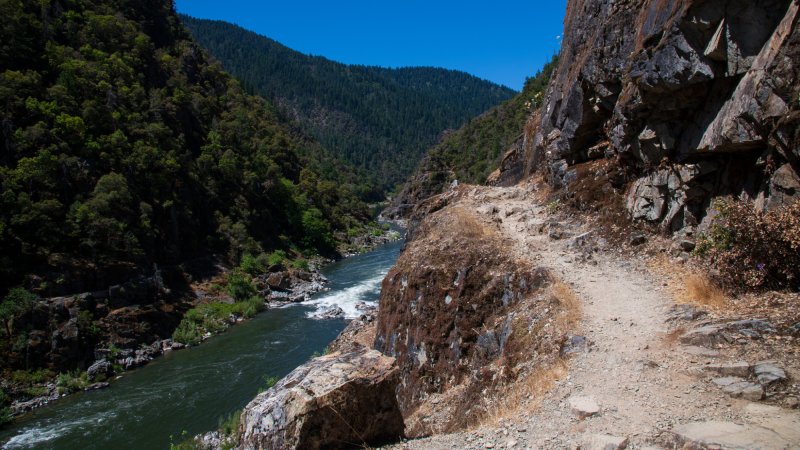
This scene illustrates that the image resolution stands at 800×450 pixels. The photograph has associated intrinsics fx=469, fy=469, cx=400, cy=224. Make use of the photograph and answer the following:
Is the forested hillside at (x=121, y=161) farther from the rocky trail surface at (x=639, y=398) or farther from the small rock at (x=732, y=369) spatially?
the small rock at (x=732, y=369)

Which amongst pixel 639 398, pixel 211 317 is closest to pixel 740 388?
pixel 639 398

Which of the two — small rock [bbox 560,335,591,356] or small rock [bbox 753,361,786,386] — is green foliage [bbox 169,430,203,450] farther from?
small rock [bbox 753,361,786,386]

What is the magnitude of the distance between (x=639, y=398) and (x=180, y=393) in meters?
28.7

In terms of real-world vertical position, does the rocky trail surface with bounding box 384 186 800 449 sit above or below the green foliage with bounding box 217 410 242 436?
above

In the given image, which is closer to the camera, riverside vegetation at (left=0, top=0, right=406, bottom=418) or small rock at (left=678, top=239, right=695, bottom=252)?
small rock at (left=678, top=239, right=695, bottom=252)

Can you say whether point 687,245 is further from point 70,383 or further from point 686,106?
point 70,383

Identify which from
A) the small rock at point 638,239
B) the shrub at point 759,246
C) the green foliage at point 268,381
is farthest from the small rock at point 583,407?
the green foliage at point 268,381

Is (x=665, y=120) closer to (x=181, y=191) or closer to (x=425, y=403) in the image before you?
(x=425, y=403)

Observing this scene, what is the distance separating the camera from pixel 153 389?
29828 mm

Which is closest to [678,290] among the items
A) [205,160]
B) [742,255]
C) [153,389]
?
[742,255]

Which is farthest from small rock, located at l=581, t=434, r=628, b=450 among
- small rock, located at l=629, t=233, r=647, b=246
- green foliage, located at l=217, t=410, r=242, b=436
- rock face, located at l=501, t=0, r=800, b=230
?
green foliage, located at l=217, t=410, r=242, b=436

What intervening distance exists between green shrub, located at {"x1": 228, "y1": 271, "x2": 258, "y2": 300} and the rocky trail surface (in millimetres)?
42616

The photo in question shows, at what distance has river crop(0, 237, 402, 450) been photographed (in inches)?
968

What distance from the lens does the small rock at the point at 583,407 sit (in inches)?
268
